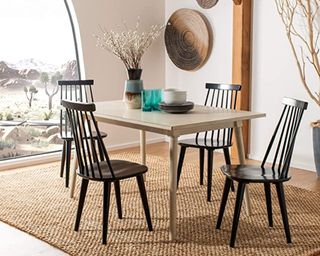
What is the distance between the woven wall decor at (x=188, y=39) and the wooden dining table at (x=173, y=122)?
217 centimetres

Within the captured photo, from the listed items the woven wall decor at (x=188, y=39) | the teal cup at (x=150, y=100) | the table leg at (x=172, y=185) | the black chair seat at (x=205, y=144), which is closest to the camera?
the table leg at (x=172, y=185)

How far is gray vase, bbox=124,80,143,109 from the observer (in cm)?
401

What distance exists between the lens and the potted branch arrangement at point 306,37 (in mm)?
4883

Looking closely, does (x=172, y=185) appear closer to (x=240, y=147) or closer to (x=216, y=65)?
(x=240, y=147)

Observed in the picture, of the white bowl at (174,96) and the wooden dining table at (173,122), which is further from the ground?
the white bowl at (174,96)

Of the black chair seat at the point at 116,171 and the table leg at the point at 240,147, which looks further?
the table leg at the point at 240,147

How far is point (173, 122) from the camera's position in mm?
3340

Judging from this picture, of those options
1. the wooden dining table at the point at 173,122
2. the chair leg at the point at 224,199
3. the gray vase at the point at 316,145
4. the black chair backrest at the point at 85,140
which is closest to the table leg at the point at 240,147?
the wooden dining table at the point at 173,122

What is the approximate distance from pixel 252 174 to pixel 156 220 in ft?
2.68

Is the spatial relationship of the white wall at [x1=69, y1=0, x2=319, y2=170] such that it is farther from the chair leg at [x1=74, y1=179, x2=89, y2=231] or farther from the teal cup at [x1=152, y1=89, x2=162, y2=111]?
the chair leg at [x1=74, y1=179, x2=89, y2=231]

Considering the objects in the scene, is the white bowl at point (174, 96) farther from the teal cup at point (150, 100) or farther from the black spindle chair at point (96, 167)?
the black spindle chair at point (96, 167)

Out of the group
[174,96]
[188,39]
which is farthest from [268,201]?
[188,39]

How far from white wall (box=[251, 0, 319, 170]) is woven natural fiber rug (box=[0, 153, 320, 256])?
35.4 inches

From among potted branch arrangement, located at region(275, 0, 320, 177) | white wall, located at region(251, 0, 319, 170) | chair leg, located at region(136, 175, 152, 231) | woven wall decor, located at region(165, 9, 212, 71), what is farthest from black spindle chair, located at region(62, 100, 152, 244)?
woven wall decor, located at region(165, 9, 212, 71)
